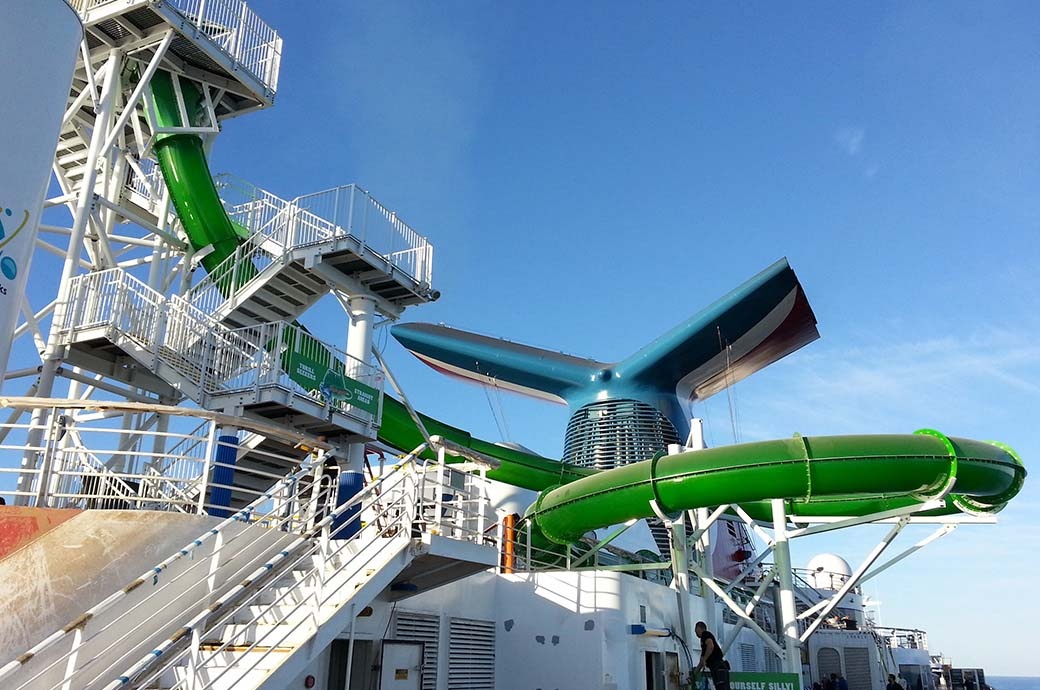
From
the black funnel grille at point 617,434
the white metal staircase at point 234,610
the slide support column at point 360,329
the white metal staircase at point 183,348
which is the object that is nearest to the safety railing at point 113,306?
the white metal staircase at point 183,348

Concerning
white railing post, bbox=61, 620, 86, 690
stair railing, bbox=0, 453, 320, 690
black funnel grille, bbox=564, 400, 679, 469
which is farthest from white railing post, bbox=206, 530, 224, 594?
black funnel grille, bbox=564, 400, 679, 469

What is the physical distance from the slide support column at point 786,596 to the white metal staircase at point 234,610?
7.90m

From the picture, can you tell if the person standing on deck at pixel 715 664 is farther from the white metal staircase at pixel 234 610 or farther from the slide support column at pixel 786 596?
the white metal staircase at pixel 234 610

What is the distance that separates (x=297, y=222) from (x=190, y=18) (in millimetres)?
5330

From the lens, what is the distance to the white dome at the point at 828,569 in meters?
41.5

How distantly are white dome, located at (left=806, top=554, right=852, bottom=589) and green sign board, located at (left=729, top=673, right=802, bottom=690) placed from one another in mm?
30218

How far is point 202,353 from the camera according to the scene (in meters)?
16.3

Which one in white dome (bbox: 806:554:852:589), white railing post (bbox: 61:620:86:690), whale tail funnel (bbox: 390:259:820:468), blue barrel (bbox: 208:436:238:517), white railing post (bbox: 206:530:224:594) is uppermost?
whale tail funnel (bbox: 390:259:820:468)

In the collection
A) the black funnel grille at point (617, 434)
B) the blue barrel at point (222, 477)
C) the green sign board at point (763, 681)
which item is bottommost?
the green sign board at point (763, 681)

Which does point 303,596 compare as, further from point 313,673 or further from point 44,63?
point 44,63

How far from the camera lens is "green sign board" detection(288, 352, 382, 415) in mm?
16250

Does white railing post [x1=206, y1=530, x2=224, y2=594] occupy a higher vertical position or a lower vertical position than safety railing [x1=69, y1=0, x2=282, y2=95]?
lower

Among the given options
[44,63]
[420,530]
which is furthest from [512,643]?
[44,63]

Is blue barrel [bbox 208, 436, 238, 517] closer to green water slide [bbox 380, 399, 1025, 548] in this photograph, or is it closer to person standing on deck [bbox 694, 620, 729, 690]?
green water slide [bbox 380, 399, 1025, 548]
